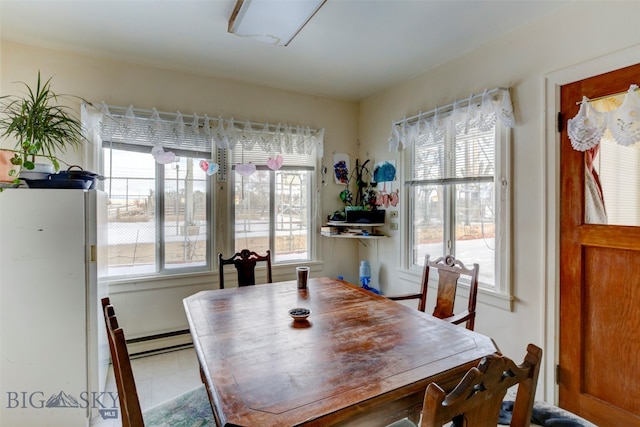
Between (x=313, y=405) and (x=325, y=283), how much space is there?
4.72ft

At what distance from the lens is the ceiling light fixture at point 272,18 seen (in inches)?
72.9

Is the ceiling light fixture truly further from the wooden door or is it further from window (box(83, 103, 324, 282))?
the wooden door

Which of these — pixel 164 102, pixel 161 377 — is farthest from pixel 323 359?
pixel 164 102

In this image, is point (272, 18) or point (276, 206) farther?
point (276, 206)

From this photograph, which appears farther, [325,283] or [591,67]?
[325,283]

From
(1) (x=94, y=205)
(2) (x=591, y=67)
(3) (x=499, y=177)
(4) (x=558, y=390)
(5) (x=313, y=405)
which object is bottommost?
(4) (x=558, y=390)

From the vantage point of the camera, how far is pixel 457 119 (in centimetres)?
260

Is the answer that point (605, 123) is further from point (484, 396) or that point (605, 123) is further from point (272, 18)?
point (272, 18)

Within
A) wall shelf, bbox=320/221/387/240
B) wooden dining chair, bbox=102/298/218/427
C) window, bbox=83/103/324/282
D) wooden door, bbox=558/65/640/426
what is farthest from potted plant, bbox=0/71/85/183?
wooden door, bbox=558/65/640/426

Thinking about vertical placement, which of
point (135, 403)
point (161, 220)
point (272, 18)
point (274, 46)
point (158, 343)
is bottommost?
point (158, 343)

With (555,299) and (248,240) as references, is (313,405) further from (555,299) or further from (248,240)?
(248,240)

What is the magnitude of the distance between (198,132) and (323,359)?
8.24 ft

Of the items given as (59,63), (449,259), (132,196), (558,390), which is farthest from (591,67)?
(59,63)

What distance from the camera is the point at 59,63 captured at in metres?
2.58
